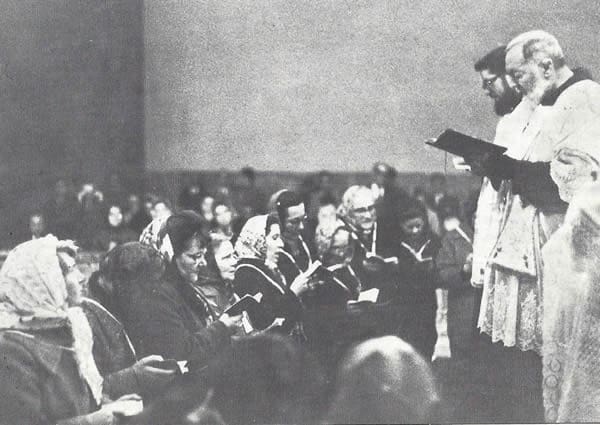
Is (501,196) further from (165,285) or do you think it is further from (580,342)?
(165,285)

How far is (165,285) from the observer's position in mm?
5180

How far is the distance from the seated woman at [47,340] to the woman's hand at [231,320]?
31.8 inches

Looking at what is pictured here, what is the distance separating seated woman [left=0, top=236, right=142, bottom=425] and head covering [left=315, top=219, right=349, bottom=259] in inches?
57.6

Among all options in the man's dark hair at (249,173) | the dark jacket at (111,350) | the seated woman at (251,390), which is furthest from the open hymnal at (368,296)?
the dark jacket at (111,350)

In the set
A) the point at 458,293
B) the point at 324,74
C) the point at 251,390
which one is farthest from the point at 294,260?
the point at 324,74

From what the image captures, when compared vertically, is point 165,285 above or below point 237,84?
below

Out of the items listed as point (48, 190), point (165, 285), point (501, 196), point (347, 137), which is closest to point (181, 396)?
point (165, 285)

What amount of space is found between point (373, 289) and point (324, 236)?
45 centimetres

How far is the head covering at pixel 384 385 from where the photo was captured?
5.36 metres

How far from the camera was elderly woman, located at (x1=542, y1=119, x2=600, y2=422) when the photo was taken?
5.27m

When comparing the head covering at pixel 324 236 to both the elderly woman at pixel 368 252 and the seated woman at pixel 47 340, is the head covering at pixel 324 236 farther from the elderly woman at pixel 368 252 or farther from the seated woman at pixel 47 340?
the seated woman at pixel 47 340

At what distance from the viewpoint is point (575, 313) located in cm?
530

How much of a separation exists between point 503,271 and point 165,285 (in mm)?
2076

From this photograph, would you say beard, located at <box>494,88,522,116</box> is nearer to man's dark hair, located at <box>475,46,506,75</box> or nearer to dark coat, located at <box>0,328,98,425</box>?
man's dark hair, located at <box>475,46,506,75</box>
